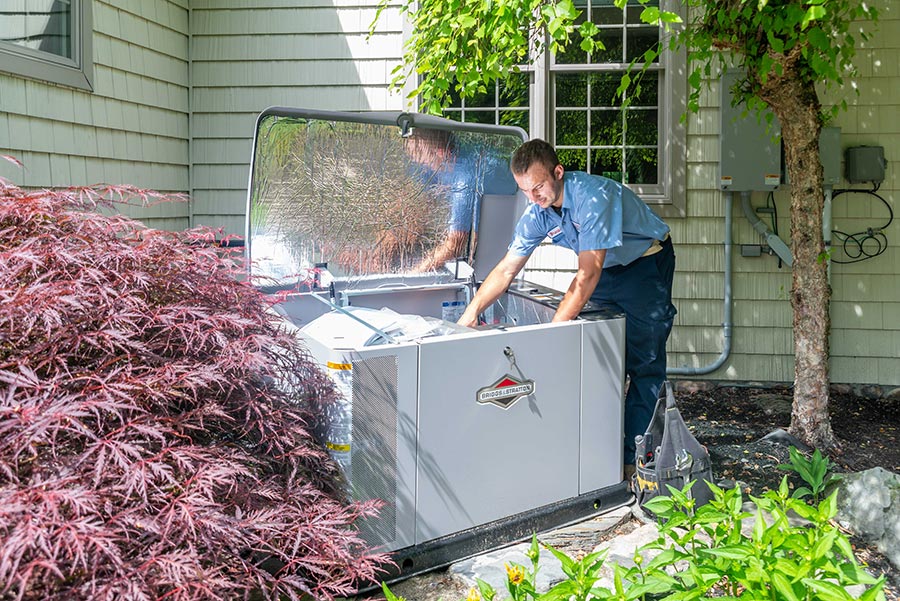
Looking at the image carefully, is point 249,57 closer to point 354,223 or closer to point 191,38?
point 191,38

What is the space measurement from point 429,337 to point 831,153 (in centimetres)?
380

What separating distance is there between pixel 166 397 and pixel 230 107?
14.2ft

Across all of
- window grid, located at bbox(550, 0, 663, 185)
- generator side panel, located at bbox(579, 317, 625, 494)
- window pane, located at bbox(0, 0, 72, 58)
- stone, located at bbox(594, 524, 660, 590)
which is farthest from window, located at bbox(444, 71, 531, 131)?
stone, located at bbox(594, 524, 660, 590)

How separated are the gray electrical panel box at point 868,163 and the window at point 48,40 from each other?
4725 mm

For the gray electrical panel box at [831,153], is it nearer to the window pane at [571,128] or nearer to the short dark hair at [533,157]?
the window pane at [571,128]

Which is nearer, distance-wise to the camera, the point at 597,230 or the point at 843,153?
the point at 597,230

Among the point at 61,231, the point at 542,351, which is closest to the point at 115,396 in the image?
the point at 61,231

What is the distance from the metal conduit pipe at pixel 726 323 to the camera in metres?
5.64

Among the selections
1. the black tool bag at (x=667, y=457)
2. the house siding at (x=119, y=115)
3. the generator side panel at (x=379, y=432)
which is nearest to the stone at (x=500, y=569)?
the generator side panel at (x=379, y=432)

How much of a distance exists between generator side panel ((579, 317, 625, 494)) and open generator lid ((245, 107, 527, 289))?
0.93 metres

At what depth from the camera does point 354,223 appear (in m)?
3.51

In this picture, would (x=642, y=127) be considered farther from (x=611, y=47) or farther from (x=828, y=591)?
(x=828, y=591)

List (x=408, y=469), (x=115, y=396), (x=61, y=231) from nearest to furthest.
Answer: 1. (x=115, y=396)
2. (x=61, y=231)
3. (x=408, y=469)

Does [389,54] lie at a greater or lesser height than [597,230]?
greater
